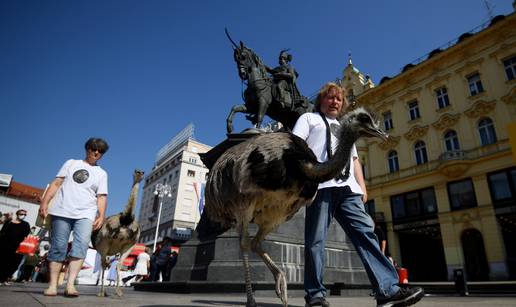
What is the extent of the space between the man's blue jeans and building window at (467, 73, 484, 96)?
2596 centimetres

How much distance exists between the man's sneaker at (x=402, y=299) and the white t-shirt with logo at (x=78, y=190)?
3894 mm

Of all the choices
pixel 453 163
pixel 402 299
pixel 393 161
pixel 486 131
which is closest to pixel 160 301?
pixel 402 299

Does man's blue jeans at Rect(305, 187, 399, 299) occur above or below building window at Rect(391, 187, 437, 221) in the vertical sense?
below

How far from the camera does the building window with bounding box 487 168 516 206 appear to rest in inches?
782

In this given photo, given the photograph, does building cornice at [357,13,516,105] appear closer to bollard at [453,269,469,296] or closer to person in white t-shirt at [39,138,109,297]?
bollard at [453,269,469,296]

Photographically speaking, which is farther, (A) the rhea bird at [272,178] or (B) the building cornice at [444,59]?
(B) the building cornice at [444,59]

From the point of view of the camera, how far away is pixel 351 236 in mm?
3223

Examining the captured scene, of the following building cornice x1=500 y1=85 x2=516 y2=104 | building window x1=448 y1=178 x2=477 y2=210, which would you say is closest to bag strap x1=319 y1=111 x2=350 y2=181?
building window x1=448 y1=178 x2=477 y2=210

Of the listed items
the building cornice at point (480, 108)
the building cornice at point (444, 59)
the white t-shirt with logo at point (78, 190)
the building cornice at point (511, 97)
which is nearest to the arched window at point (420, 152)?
the building cornice at point (480, 108)

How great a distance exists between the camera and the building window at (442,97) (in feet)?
83.5

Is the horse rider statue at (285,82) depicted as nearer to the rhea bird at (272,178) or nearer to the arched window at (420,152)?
the rhea bird at (272,178)

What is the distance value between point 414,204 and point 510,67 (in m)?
11.9

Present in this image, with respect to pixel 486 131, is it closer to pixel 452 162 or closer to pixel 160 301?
pixel 452 162

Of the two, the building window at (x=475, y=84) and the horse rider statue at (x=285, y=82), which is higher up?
the building window at (x=475, y=84)
